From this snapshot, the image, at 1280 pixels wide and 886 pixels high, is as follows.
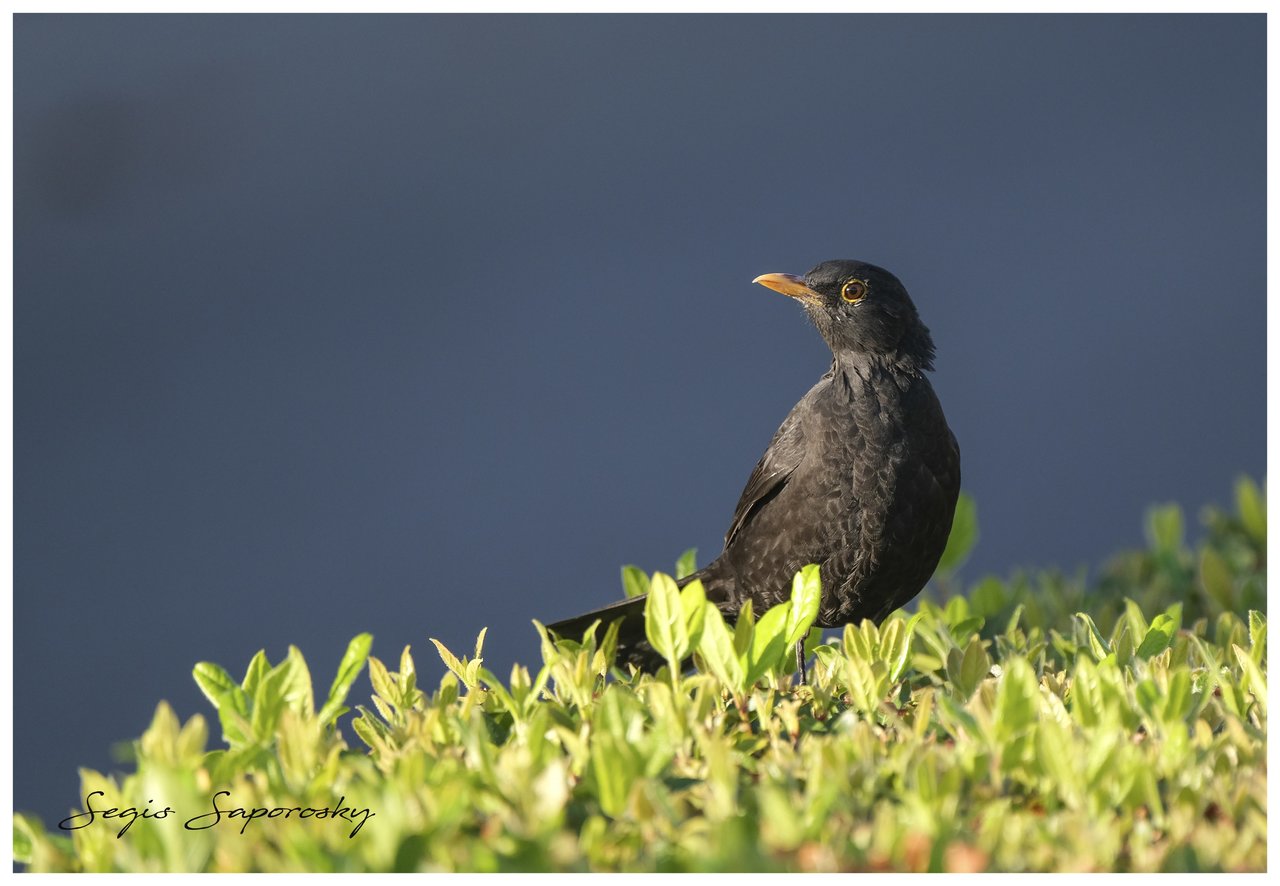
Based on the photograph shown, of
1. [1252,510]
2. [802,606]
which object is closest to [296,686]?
[802,606]

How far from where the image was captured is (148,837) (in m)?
1.61

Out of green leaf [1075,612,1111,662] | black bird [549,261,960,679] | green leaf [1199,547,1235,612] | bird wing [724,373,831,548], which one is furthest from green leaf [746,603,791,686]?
green leaf [1199,547,1235,612]

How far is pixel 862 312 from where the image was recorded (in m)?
3.75

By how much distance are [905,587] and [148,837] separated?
8.39ft

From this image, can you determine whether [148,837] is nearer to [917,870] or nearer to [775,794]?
[775,794]

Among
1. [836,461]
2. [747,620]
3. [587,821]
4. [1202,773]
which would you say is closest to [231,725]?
[587,821]

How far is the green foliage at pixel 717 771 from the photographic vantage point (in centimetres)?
158

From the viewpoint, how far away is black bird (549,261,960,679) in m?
3.49

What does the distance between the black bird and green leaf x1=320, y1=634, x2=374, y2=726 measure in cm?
123

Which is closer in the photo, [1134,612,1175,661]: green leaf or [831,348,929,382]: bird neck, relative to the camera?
[1134,612,1175,661]: green leaf

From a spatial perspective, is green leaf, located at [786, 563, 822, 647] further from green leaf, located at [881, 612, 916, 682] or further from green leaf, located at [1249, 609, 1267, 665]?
green leaf, located at [1249, 609, 1267, 665]

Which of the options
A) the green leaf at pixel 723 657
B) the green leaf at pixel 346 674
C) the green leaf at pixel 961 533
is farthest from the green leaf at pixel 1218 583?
the green leaf at pixel 346 674

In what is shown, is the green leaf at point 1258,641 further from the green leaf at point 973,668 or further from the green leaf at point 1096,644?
the green leaf at point 973,668

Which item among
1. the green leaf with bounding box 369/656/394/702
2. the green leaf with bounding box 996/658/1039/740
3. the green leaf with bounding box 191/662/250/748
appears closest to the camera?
the green leaf with bounding box 996/658/1039/740
